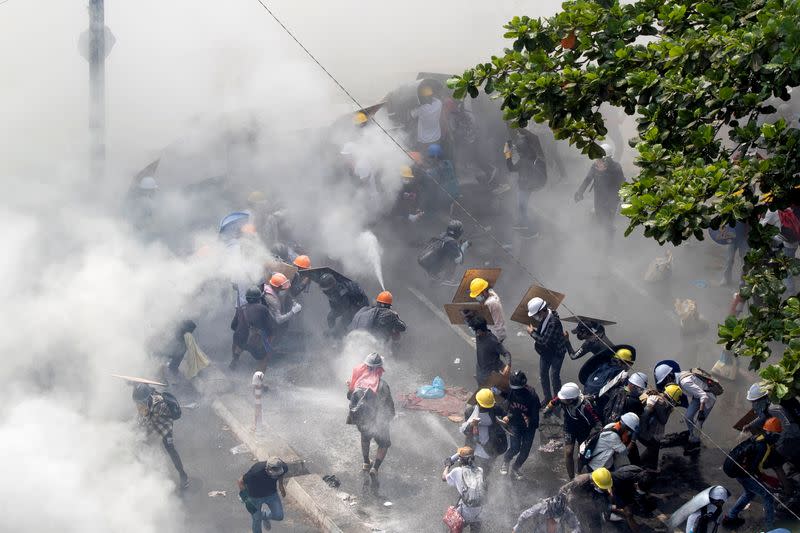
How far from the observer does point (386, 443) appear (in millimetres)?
9477

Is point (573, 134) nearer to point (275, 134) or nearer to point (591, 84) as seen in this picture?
point (591, 84)

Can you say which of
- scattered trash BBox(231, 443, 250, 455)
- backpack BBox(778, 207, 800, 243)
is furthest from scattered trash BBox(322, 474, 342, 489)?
backpack BBox(778, 207, 800, 243)

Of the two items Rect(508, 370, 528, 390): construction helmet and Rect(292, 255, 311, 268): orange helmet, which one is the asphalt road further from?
Rect(508, 370, 528, 390): construction helmet

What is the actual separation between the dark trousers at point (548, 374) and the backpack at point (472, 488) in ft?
→ 7.68

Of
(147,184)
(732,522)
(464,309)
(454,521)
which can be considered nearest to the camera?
(454,521)

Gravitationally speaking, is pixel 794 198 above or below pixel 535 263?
below

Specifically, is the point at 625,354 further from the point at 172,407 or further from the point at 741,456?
the point at 172,407

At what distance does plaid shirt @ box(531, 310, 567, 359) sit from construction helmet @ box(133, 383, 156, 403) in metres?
4.03

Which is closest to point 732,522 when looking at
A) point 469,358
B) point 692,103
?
point 692,103

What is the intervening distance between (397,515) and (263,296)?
3.49m

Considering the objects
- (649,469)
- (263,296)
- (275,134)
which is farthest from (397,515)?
(275,134)

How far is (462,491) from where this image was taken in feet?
27.1

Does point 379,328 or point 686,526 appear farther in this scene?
point 379,328

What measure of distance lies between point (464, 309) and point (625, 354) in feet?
5.94
